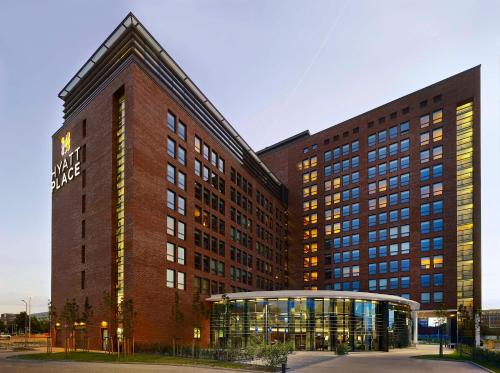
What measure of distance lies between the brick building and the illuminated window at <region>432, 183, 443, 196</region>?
36 centimetres

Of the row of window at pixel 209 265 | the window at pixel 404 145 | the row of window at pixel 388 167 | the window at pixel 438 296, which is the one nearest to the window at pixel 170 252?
the row of window at pixel 209 265

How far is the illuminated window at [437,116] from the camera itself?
288 feet

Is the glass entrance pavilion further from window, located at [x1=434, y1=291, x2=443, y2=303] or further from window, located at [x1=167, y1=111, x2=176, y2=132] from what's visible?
window, located at [x1=434, y1=291, x2=443, y2=303]

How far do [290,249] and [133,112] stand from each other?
63861 mm

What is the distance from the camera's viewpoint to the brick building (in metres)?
51.2

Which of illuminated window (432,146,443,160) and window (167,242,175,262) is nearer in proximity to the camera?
window (167,242,175,262)

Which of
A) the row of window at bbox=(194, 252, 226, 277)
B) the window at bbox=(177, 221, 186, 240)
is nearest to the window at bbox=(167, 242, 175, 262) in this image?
the window at bbox=(177, 221, 186, 240)

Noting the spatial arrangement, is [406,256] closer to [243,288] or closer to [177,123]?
[243,288]

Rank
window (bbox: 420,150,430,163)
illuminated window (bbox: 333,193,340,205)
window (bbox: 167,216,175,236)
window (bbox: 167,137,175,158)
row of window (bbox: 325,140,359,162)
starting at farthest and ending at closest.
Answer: illuminated window (bbox: 333,193,340,205) → row of window (bbox: 325,140,359,162) → window (bbox: 420,150,430,163) → window (bbox: 167,137,175,158) → window (bbox: 167,216,175,236)

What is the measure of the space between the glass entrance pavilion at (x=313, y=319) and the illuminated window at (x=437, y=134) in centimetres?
4036

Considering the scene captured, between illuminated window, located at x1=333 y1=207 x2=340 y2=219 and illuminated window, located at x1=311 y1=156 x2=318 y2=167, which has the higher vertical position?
illuminated window, located at x1=311 y1=156 x2=318 y2=167

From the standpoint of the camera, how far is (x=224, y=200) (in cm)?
7056

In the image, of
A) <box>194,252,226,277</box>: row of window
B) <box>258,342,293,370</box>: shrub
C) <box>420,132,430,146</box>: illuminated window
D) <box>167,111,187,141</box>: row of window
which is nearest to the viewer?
<box>258,342,293,370</box>: shrub

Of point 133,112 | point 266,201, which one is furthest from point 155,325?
point 266,201
